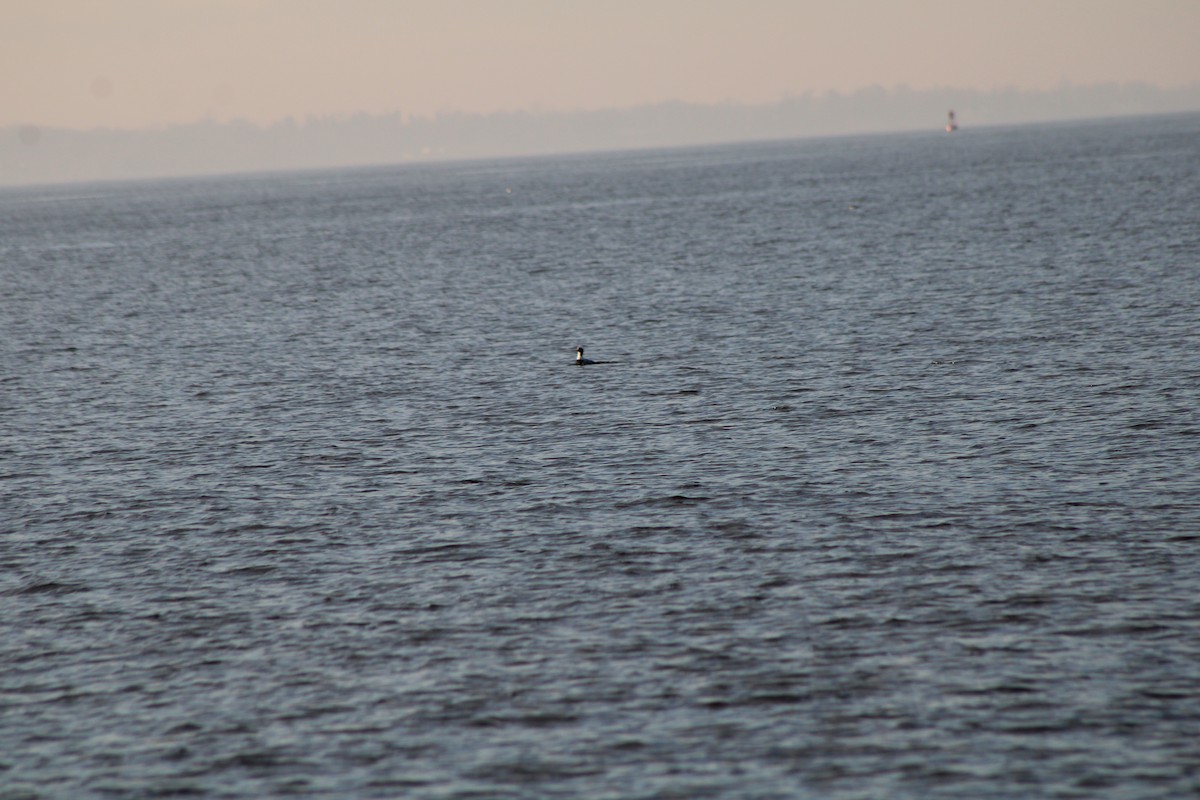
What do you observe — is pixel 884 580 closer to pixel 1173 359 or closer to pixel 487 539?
pixel 487 539

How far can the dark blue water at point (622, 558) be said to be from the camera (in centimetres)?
2034

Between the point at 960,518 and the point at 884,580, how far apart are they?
492cm

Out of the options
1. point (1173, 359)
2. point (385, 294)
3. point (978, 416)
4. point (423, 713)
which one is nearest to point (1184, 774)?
point (423, 713)

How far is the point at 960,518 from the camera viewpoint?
31.0 meters

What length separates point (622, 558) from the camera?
96.2 feet

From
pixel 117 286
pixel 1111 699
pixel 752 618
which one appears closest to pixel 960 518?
pixel 752 618

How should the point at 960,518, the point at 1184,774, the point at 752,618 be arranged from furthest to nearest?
the point at 960,518 → the point at 752,618 → the point at 1184,774

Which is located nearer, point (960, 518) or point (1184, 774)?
point (1184, 774)

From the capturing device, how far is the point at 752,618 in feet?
83.2

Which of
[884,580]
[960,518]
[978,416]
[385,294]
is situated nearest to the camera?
[884,580]

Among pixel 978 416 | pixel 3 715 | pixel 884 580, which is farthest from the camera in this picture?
pixel 978 416

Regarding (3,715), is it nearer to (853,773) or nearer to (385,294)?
(853,773)

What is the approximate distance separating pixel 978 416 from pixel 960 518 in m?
11.4

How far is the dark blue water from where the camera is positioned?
20.3 metres
